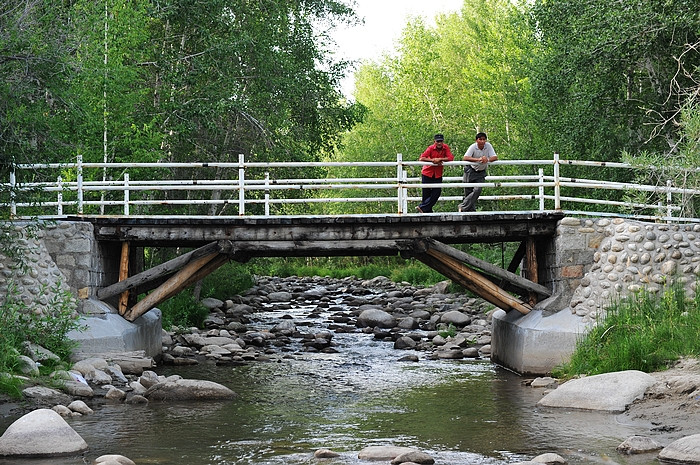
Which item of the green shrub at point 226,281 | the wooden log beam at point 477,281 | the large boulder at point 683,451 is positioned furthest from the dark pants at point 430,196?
the green shrub at point 226,281

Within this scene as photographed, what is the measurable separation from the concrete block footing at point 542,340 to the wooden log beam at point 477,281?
1.01ft

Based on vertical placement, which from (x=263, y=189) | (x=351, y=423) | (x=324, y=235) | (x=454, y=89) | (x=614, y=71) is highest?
(x=454, y=89)

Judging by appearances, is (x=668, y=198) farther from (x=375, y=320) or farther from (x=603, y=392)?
(x=375, y=320)

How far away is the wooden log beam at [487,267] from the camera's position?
Result: 1652 centimetres

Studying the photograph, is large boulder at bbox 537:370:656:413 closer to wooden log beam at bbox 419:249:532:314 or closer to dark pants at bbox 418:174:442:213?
wooden log beam at bbox 419:249:532:314

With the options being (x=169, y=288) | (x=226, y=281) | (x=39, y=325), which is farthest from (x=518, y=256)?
(x=226, y=281)

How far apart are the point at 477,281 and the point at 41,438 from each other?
29.3 ft

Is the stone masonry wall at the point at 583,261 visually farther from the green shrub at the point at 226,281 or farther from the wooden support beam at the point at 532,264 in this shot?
the green shrub at the point at 226,281

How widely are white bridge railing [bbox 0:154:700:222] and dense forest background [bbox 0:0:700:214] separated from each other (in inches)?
17.7

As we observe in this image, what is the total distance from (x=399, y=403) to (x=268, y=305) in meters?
18.4

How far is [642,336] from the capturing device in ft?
45.9

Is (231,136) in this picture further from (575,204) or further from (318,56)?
(575,204)

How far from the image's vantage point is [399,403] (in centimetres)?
1356

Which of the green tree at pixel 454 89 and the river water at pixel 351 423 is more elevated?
the green tree at pixel 454 89
